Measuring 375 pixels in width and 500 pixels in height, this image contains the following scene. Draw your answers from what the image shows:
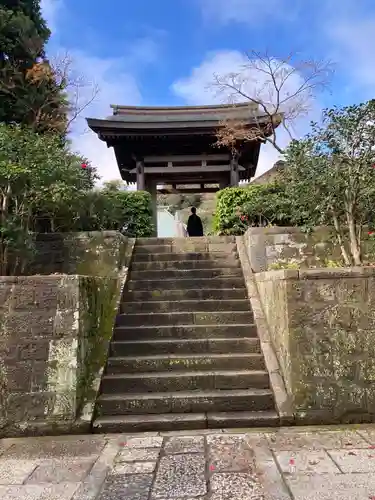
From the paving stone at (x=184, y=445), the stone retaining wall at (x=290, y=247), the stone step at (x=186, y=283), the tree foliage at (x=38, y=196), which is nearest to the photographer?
the paving stone at (x=184, y=445)

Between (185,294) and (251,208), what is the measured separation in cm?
220

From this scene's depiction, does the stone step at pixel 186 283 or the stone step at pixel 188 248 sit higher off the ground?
the stone step at pixel 188 248

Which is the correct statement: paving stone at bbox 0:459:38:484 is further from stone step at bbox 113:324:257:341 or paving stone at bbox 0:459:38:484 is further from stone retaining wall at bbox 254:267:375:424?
A: stone retaining wall at bbox 254:267:375:424

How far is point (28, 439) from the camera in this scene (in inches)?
126

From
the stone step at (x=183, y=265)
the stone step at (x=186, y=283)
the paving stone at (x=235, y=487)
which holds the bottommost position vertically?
the paving stone at (x=235, y=487)

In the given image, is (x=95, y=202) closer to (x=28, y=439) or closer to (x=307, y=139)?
(x=307, y=139)

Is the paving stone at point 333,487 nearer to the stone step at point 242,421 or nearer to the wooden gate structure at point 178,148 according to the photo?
the stone step at point 242,421

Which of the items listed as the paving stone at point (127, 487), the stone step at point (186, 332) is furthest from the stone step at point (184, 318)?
the paving stone at point (127, 487)

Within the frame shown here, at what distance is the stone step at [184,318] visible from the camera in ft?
15.4

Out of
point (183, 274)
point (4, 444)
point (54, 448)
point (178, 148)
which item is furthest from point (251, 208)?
point (178, 148)

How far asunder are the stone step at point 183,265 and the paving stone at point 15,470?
11.2 ft

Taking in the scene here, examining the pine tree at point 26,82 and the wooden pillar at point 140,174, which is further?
the wooden pillar at point 140,174

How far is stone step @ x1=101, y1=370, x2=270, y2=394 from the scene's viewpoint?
3770mm

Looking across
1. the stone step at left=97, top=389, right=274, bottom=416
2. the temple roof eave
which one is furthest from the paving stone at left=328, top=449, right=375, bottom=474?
the temple roof eave
